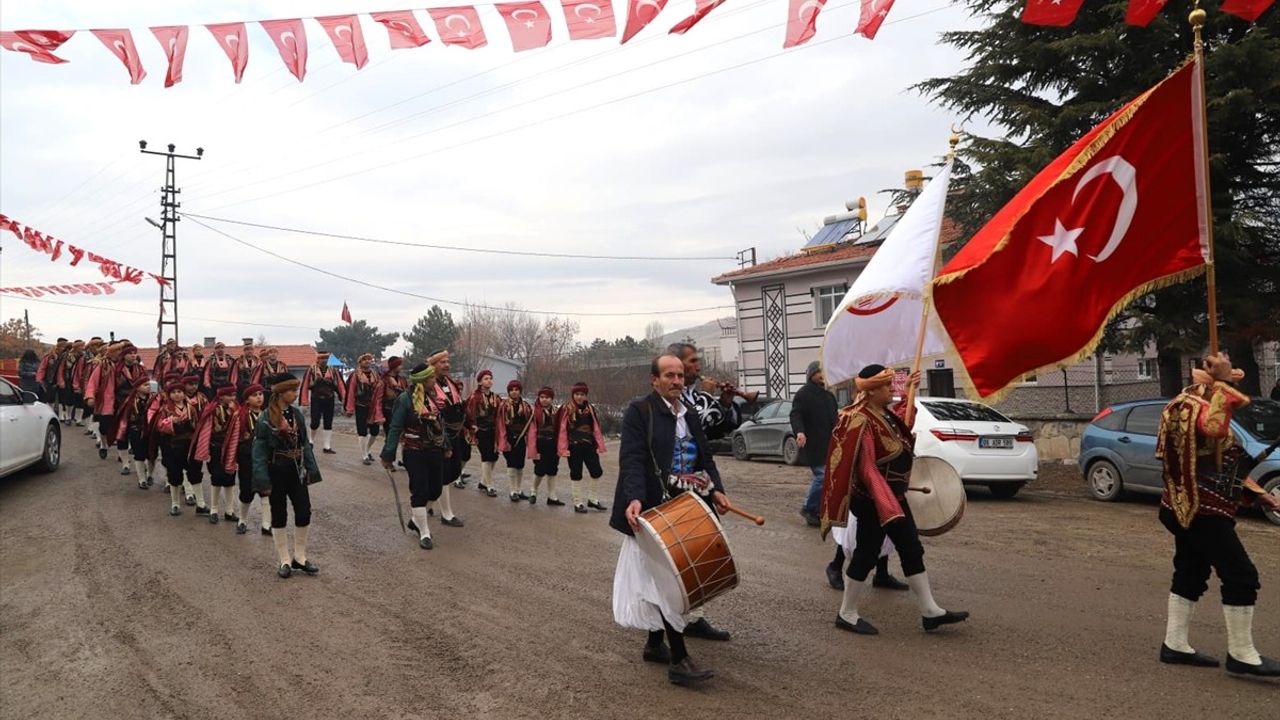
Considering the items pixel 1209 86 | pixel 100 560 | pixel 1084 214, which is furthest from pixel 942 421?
pixel 100 560

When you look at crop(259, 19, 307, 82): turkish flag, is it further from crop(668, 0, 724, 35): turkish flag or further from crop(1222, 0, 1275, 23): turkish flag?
crop(1222, 0, 1275, 23): turkish flag

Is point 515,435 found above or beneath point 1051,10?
beneath

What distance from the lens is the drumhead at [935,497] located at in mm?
6941

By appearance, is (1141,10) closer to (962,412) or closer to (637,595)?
(637,595)

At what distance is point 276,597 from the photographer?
25.7 ft

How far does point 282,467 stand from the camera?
873cm

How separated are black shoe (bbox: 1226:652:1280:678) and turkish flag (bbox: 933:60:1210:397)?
6.98ft

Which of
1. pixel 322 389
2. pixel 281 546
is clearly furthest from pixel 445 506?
pixel 322 389

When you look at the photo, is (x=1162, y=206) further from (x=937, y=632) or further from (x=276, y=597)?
(x=276, y=597)

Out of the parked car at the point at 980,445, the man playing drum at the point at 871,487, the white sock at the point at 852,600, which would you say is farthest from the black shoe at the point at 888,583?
the parked car at the point at 980,445

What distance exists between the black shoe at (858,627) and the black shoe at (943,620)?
1.14ft

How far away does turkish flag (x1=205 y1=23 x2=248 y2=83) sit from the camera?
9609 mm

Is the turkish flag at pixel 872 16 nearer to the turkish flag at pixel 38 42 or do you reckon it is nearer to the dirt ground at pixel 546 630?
the dirt ground at pixel 546 630

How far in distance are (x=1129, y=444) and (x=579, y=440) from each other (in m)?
7.62
